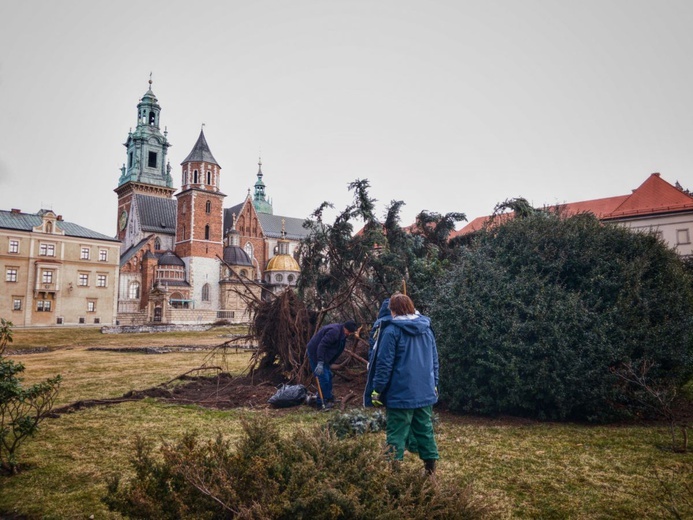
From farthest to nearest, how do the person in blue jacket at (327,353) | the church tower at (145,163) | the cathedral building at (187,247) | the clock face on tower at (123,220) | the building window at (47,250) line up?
1. the church tower at (145,163)
2. the clock face on tower at (123,220)
3. the cathedral building at (187,247)
4. the building window at (47,250)
5. the person in blue jacket at (327,353)

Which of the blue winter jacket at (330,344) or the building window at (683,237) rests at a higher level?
the building window at (683,237)

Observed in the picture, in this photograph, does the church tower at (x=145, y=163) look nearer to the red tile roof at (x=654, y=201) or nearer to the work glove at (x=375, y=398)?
the red tile roof at (x=654, y=201)

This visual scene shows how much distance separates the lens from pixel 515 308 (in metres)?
7.88

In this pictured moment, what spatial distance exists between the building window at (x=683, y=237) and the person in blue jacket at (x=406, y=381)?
3431cm

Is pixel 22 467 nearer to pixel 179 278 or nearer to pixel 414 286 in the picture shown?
pixel 414 286

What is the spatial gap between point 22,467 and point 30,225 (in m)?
52.0

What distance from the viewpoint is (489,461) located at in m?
5.68

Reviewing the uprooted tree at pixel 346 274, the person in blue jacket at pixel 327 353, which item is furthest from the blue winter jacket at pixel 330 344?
the uprooted tree at pixel 346 274

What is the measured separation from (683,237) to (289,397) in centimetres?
3290

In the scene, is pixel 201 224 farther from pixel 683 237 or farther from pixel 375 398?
pixel 375 398

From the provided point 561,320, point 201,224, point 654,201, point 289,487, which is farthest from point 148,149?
point 289,487

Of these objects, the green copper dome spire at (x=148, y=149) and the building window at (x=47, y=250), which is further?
the green copper dome spire at (x=148, y=149)

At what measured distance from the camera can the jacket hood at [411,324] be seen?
15.6 ft

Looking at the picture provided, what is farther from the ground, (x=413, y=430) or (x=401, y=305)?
(x=401, y=305)
